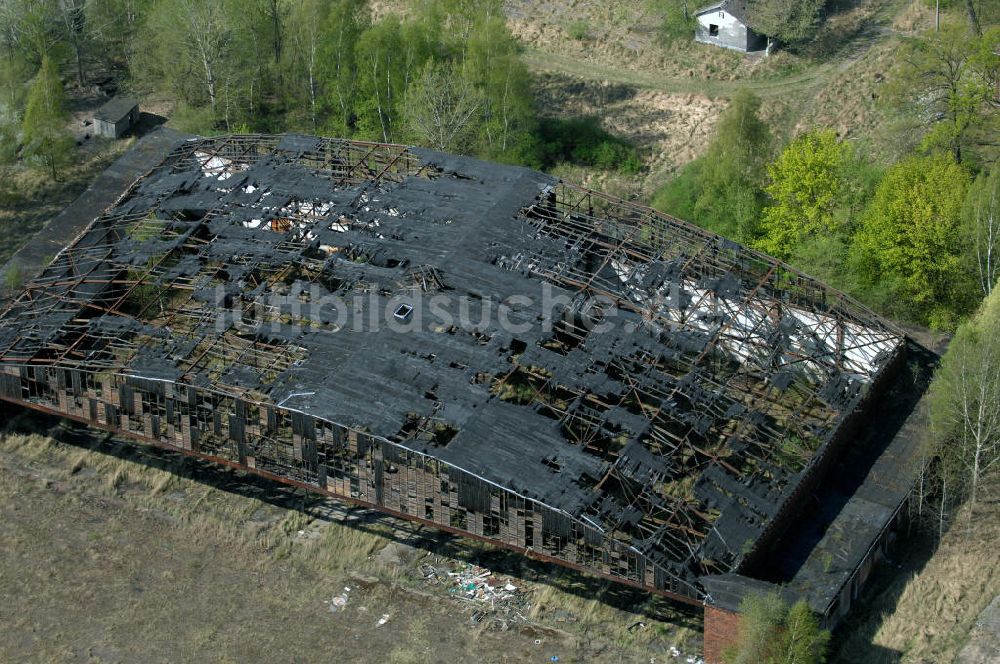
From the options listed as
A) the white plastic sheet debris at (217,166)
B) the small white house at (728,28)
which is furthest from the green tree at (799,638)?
the small white house at (728,28)

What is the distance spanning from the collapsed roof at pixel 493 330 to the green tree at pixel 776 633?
3303mm

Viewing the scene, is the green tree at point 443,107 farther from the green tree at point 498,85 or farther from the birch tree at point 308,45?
the birch tree at point 308,45

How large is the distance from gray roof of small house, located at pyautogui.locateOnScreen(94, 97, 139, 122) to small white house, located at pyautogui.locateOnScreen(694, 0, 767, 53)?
3841cm

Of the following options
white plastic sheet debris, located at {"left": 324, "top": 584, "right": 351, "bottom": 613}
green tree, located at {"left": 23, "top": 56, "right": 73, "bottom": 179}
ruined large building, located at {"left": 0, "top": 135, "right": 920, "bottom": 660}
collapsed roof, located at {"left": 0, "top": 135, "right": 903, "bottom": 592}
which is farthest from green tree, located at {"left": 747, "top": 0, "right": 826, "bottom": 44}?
white plastic sheet debris, located at {"left": 324, "top": 584, "right": 351, "bottom": 613}

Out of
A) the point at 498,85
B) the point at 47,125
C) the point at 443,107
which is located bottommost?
the point at 47,125

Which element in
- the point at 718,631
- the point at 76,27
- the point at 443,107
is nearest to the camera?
the point at 718,631

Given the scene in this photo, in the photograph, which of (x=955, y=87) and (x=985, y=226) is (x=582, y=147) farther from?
(x=985, y=226)

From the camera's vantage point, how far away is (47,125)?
92250 mm

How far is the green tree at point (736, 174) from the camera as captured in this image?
8244 cm

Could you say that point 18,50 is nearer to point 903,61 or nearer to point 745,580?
point 903,61

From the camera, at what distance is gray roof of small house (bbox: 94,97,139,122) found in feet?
319

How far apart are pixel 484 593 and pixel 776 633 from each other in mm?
12980

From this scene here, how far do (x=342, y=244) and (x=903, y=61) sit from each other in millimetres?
34611

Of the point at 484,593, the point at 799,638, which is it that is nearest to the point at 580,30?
the point at 484,593
